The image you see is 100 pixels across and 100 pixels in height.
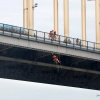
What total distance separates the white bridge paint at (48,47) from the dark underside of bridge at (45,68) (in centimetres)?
58

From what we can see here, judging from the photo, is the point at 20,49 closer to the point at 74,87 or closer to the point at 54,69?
the point at 54,69

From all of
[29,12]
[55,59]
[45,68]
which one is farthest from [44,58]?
[29,12]

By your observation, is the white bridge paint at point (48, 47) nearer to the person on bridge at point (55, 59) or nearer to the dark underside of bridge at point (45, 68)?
the dark underside of bridge at point (45, 68)

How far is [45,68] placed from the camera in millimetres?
61688

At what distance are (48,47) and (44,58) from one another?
2083mm

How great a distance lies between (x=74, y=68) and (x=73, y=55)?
4.14 meters

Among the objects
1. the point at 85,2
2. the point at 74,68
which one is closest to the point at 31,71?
the point at 74,68

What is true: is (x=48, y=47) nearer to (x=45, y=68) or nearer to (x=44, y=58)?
(x=44, y=58)

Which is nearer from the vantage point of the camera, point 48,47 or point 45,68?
point 48,47

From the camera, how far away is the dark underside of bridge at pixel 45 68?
5604 centimetres

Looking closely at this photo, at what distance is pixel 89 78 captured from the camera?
6938 centimetres

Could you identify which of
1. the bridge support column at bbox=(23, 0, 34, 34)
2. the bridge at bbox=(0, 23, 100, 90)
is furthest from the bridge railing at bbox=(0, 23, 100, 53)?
the bridge support column at bbox=(23, 0, 34, 34)

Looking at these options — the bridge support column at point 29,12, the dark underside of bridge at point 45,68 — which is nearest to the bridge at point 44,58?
the dark underside of bridge at point 45,68

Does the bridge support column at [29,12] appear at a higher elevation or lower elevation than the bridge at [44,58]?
higher
